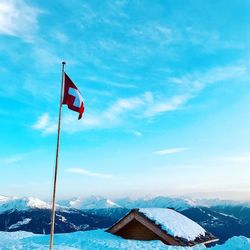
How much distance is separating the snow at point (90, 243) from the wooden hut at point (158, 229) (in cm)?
80

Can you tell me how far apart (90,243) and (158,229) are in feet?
12.6

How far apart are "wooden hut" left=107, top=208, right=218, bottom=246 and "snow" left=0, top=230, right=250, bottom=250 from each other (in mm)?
Result: 803

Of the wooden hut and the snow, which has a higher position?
the wooden hut

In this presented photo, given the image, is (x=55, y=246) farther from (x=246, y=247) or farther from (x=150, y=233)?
(x=246, y=247)

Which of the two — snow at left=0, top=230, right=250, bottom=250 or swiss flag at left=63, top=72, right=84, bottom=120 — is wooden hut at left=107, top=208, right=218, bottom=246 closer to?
snow at left=0, top=230, right=250, bottom=250

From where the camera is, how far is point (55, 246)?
65.1 ft

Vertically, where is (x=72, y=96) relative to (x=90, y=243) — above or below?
above

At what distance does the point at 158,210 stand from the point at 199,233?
292cm

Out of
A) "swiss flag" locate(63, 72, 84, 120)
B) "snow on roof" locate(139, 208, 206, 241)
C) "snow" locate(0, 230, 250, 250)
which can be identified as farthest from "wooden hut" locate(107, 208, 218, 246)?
"swiss flag" locate(63, 72, 84, 120)

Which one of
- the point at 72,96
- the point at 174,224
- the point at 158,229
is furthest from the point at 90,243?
the point at 72,96

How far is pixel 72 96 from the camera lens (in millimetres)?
17172

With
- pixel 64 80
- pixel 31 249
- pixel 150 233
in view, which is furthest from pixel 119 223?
pixel 64 80

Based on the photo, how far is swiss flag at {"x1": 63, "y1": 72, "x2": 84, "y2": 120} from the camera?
1717cm

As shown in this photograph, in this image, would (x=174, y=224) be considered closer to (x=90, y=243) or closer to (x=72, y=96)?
(x=90, y=243)
